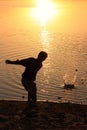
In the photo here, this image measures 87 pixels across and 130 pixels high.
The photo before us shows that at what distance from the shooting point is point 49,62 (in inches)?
1123

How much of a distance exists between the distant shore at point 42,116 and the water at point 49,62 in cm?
567

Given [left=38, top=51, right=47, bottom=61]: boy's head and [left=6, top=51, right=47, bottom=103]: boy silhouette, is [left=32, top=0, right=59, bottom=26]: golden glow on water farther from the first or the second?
[left=38, top=51, right=47, bottom=61]: boy's head

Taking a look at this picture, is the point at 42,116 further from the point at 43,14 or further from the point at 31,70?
the point at 43,14

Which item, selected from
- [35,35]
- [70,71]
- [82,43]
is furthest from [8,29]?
[70,71]

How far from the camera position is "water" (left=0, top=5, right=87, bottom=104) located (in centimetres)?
1997

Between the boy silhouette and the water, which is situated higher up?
the water

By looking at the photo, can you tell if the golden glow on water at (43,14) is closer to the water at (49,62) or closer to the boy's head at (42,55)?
the water at (49,62)

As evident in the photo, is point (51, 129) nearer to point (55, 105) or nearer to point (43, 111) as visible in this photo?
point (43, 111)

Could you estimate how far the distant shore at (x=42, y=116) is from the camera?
34.4 feet

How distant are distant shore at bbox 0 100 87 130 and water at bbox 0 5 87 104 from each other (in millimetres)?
5668

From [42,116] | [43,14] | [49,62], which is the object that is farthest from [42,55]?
[43,14]

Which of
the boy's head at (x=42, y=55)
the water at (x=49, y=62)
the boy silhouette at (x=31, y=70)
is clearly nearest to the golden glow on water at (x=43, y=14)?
the water at (x=49, y=62)

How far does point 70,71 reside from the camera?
25625 mm

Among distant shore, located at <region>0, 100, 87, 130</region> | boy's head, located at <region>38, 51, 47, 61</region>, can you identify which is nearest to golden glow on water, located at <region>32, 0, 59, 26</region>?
distant shore, located at <region>0, 100, 87, 130</region>
